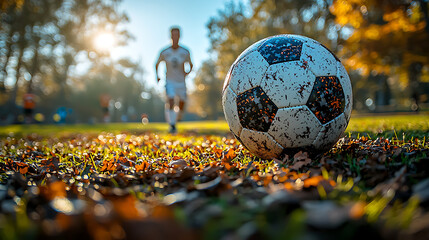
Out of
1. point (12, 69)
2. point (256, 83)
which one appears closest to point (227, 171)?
point (256, 83)

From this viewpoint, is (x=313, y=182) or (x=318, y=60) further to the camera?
(x=318, y=60)

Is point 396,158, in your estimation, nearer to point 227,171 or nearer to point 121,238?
point 227,171

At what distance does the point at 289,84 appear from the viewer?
2490mm

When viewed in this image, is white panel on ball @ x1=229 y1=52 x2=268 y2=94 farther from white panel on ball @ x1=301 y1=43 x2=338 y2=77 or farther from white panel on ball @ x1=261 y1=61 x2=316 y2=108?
white panel on ball @ x1=301 y1=43 x2=338 y2=77

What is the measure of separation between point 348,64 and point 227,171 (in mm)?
13373

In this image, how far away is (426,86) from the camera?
1491 inches

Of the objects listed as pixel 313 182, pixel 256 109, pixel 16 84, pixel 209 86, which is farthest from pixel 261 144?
pixel 209 86

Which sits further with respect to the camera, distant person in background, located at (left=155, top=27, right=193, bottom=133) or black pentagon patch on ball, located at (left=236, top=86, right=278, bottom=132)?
distant person in background, located at (left=155, top=27, right=193, bottom=133)

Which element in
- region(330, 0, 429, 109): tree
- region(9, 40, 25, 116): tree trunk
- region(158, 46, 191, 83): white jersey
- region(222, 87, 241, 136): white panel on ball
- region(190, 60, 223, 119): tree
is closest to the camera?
region(222, 87, 241, 136): white panel on ball

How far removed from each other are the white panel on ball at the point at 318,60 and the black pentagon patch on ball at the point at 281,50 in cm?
8

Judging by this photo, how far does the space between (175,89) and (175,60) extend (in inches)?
36.6

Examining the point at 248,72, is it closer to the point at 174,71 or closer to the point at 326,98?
the point at 326,98

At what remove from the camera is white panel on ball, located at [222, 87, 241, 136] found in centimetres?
283

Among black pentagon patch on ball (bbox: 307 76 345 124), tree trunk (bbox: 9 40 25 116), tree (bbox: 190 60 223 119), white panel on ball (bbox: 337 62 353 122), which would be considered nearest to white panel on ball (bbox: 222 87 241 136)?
black pentagon patch on ball (bbox: 307 76 345 124)
